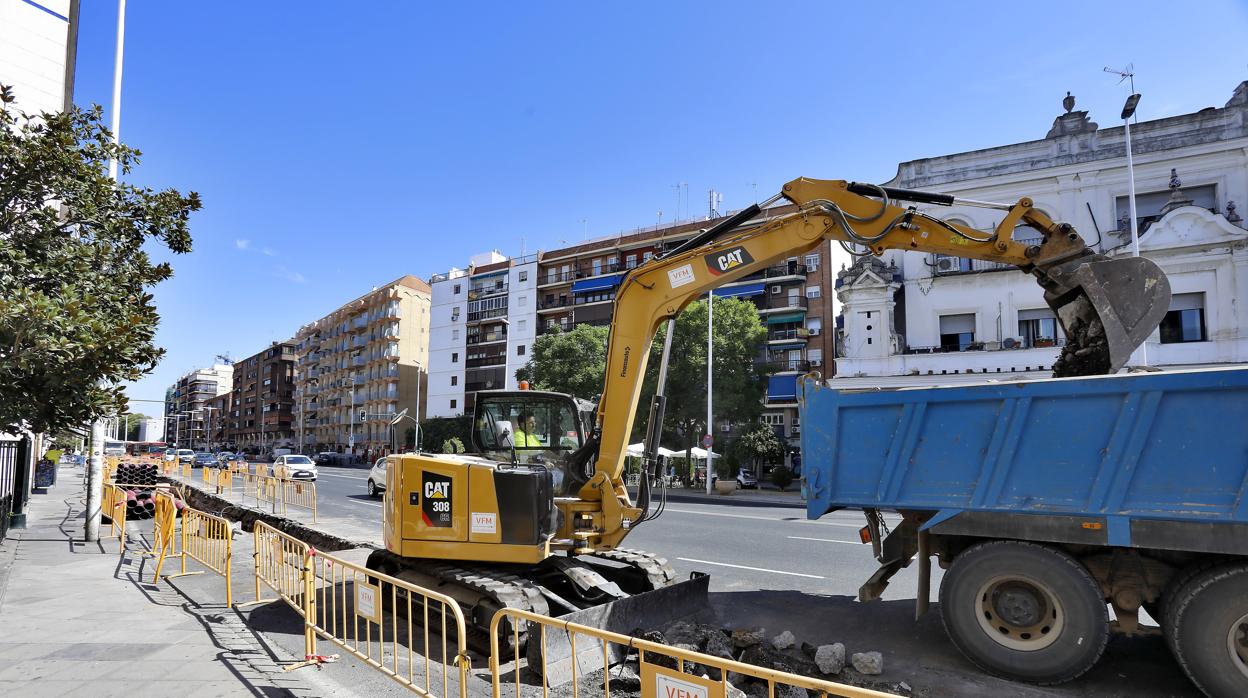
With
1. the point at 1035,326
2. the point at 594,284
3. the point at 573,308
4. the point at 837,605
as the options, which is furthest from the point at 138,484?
the point at 573,308

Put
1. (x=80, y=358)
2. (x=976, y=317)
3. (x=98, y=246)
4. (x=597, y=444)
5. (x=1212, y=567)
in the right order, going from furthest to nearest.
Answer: (x=976, y=317) < (x=597, y=444) < (x=98, y=246) < (x=80, y=358) < (x=1212, y=567)

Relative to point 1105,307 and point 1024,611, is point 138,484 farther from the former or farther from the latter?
point 1105,307

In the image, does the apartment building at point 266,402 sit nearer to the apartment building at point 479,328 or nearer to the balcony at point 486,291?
the apartment building at point 479,328

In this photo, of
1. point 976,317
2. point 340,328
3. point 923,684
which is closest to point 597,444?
point 923,684

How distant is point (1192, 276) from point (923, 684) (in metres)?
27.1

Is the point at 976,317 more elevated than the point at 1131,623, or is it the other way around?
the point at 976,317

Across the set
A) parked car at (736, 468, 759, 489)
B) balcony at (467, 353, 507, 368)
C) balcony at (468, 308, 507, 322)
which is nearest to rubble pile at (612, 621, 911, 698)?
parked car at (736, 468, 759, 489)

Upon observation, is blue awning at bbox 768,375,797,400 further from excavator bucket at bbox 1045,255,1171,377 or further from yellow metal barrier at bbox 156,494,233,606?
→ excavator bucket at bbox 1045,255,1171,377

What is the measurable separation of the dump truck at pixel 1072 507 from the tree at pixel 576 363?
3046 cm

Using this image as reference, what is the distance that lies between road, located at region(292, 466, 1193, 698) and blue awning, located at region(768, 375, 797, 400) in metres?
27.4

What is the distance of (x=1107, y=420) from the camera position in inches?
208

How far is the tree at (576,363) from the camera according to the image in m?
37.1

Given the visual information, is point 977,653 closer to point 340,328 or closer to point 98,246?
point 98,246

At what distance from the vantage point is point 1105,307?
19.8 ft
